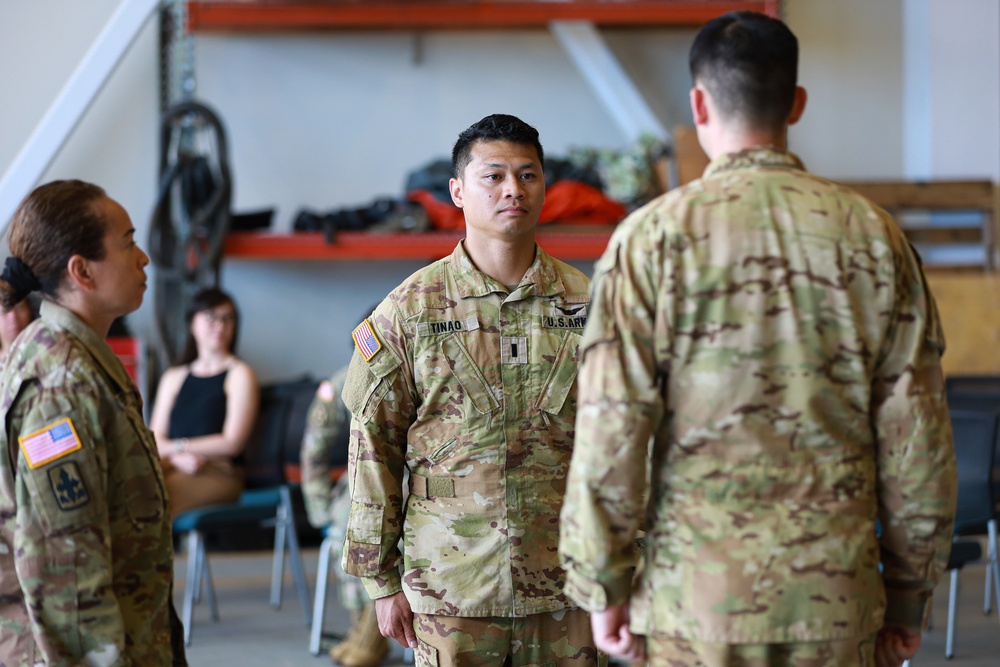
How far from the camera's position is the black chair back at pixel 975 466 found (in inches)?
173

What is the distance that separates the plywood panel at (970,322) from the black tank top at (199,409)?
165 inches

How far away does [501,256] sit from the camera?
7.80ft

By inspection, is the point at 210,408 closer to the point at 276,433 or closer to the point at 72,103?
the point at 276,433

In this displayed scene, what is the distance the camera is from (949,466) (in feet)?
5.57

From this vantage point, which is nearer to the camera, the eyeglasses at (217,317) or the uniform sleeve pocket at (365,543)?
the uniform sleeve pocket at (365,543)

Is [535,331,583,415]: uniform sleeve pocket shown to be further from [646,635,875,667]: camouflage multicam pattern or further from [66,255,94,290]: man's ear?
[66,255,94,290]: man's ear

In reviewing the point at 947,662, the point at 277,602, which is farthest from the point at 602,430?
the point at 277,602

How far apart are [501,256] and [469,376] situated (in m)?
0.28

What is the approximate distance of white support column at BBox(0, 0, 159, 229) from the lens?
6.11m

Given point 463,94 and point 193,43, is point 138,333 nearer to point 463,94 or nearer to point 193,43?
point 193,43

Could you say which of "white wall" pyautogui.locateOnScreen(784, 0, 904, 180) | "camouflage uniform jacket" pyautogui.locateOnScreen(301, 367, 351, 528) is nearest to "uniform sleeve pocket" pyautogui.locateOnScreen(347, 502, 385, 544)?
"camouflage uniform jacket" pyautogui.locateOnScreen(301, 367, 351, 528)

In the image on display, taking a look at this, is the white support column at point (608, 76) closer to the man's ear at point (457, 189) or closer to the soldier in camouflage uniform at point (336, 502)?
the soldier in camouflage uniform at point (336, 502)

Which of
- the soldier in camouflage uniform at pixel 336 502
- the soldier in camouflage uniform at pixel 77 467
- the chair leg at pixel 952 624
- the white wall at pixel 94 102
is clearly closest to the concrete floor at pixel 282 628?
the chair leg at pixel 952 624

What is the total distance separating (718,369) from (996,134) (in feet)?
20.4
